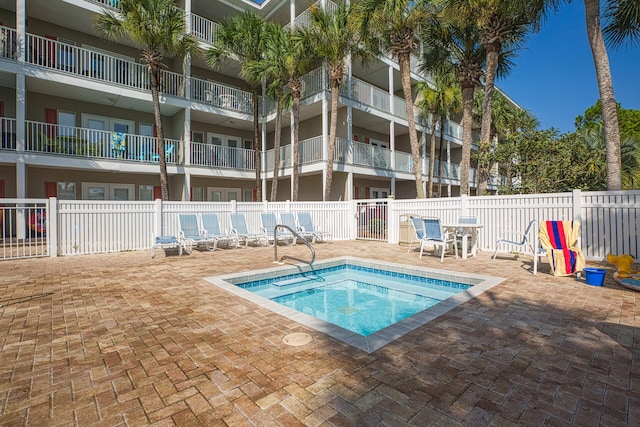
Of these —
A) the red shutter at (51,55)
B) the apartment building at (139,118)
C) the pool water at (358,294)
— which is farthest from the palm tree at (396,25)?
the red shutter at (51,55)

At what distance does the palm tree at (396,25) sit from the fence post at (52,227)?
11972 millimetres

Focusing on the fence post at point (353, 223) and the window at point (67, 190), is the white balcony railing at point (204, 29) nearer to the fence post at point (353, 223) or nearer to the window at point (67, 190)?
the window at point (67, 190)

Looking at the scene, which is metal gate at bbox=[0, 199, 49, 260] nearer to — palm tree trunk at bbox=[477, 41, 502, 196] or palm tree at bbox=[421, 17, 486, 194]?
palm tree at bbox=[421, 17, 486, 194]

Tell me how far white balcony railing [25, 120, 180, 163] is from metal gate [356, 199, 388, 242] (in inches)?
372

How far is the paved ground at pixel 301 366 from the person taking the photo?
6.44 ft

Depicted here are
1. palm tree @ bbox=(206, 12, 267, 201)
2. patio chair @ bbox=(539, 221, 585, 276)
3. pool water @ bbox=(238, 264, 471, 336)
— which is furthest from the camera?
palm tree @ bbox=(206, 12, 267, 201)

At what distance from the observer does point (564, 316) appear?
3676 mm

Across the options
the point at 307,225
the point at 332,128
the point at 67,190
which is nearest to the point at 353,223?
the point at 307,225

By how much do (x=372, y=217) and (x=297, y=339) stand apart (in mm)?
9529

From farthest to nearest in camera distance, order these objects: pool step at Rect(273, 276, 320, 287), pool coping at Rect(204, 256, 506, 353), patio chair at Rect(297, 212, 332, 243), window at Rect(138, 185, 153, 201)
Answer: window at Rect(138, 185, 153, 201)
patio chair at Rect(297, 212, 332, 243)
pool step at Rect(273, 276, 320, 287)
pool coping at Rect(204, 256, 506, 353)

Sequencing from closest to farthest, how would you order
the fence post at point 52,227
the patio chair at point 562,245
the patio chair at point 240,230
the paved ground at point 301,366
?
the paved ground at point 301,366
the patio chair at point 562,245
the fence post at point 52,227
the patio chair at point 240,230

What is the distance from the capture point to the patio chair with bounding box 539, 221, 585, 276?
18.7 feet

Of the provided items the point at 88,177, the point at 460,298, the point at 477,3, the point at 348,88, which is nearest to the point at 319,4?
the point at 348,88

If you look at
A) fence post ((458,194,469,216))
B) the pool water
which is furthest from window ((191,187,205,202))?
fence post ((458,194,469,216))
